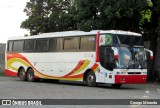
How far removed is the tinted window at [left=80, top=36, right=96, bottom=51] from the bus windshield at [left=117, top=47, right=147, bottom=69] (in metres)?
1.95

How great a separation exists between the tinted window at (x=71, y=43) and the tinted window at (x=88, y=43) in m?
0.54

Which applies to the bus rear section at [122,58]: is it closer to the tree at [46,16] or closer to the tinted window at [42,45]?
the tinted window at [42,45]

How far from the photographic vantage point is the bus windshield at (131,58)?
933 inches

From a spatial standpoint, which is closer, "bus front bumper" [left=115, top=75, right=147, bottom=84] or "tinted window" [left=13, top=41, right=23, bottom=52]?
"bus front bumper" [left=115, top=75, right=147, bottom=84]

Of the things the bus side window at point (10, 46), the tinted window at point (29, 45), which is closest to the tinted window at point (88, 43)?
the tinted window at point (29, 45)

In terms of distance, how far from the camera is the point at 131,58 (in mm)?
24016

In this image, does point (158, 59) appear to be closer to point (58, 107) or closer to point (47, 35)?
point (47, 35)

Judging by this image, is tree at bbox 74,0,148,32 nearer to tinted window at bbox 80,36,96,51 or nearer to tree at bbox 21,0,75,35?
tinted window at bbox 80,36,96,51

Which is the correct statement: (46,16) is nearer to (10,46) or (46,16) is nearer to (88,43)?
(10,46)

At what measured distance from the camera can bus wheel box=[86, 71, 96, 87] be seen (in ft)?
81.9

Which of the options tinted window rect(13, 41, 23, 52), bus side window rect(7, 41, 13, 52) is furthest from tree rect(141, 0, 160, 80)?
bus side window rect(7, 41, 13, 52)

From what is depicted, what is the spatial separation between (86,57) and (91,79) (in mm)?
1337

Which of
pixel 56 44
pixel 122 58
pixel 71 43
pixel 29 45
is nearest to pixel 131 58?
pixel 122 58

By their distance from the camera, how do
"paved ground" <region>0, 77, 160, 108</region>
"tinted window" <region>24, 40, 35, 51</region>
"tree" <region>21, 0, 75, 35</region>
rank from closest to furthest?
"paved ground" <region>0, 77, 160, 108</region> → "tinted window" <region>24, 40, 35, 51</region> → "tree" <region>21, 0, 75, 35</region>
